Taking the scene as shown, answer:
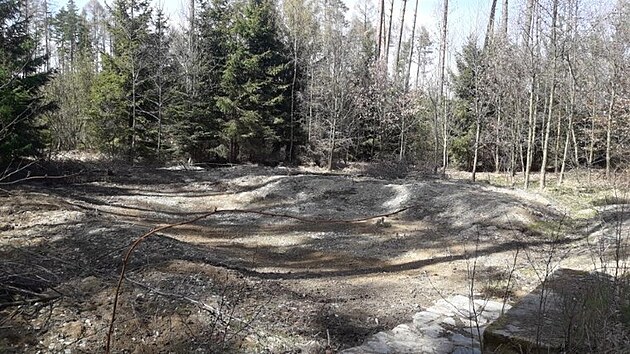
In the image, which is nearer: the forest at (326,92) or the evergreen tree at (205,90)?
the forest at (326,92)

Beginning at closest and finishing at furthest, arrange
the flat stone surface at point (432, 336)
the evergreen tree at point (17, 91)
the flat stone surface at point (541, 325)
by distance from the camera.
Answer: the flat stone surface at point (541, 325), the flat stone surface at point (432, 336), the evergreen tree at point (17, 91)

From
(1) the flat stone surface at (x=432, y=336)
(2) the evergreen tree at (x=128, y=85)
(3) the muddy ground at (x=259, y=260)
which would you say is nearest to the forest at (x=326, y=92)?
(2) the evergreen tree at (x=128, y=85)

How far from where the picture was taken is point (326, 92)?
71.8ft

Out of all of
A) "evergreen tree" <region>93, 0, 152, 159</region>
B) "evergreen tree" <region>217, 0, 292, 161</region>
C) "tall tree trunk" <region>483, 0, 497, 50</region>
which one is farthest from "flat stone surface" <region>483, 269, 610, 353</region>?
"tall tree trunk" <region>483, 0, 497, 50</region>

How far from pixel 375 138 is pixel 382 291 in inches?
766

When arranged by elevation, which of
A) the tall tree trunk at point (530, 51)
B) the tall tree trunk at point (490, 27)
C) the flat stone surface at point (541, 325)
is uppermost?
the tall tree trunk at point (490, 27)

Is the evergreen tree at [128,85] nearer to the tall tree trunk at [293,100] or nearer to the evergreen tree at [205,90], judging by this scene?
the evergreen tree at [205,90]

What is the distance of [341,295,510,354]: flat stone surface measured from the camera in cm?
375

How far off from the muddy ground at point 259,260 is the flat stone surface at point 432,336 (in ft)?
1.05

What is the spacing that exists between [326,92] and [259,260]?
1533cm

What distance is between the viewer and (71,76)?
73.6ft

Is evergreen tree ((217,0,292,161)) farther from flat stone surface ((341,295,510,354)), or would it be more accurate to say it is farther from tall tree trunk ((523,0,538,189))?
flat stone surface ((341,295,510,354))

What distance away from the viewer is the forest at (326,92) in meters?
17.6

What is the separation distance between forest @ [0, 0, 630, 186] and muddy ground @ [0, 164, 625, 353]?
608cm
